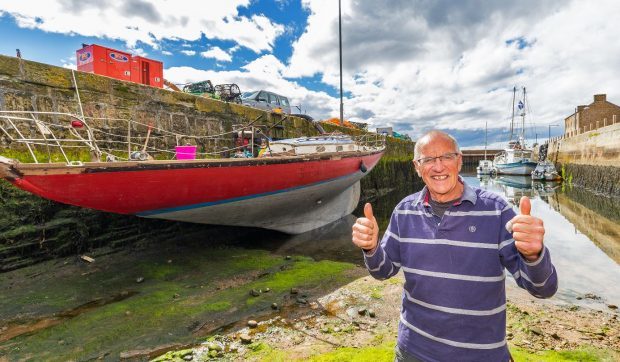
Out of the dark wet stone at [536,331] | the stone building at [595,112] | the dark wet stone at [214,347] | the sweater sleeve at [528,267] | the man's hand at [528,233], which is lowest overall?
the dark wet stone at [536,331]

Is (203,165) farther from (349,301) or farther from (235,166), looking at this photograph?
(349,301)

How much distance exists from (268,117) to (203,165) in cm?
668

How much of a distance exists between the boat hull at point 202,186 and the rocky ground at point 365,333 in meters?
2.31

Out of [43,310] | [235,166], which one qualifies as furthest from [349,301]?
[43,310]

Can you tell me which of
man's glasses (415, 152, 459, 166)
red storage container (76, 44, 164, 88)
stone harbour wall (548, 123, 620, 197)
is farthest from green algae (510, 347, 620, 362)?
stone harbour wall (548, 123, 620, 197)

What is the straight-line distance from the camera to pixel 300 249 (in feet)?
26.6

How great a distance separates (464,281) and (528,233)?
0.40 meters

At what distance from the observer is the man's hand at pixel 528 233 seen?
1385 millimetres

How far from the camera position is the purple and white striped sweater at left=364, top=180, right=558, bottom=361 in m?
1.59

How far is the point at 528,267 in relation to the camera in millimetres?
1465

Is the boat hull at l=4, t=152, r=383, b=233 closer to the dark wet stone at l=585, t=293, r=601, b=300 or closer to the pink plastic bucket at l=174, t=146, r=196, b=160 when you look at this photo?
the pink plastic bucket at l=174, t=146, r=196, b=160

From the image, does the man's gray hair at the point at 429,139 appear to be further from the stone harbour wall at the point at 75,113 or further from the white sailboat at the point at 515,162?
the white sailboat at the point at 515,162

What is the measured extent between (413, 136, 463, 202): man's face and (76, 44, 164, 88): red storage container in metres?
8.78

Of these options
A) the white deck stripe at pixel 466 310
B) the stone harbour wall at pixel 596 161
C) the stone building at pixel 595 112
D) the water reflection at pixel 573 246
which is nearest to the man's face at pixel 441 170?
the white deck stripe at pixel 466 310
